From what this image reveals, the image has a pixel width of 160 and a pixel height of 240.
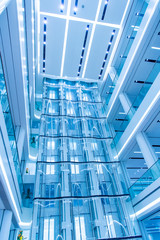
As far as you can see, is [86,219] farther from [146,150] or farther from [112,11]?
[112,11]

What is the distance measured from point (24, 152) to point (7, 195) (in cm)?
356

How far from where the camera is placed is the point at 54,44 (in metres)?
8.48

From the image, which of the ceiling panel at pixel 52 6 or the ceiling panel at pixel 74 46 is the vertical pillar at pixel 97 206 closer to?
the ceiling panel at pixel 74 46

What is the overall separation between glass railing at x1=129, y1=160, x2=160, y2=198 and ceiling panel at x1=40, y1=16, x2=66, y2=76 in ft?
22.6

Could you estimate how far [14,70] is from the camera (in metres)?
5.09

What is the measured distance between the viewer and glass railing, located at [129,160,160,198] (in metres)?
4.47

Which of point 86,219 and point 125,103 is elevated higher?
point 125,103

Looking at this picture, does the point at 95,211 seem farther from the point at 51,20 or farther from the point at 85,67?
the point at 51,20

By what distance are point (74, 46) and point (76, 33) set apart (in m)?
0.61

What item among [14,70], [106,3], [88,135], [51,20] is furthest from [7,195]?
[106,3]

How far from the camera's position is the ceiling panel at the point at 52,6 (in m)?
7.29

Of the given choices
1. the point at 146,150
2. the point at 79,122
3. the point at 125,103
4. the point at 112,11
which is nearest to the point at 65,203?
the point at 146,150

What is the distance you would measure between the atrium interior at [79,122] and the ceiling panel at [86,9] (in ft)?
0.12

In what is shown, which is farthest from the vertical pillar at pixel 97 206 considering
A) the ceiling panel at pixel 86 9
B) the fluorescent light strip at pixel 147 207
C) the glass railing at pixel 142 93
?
the ceiling panel at pixel 86 9
